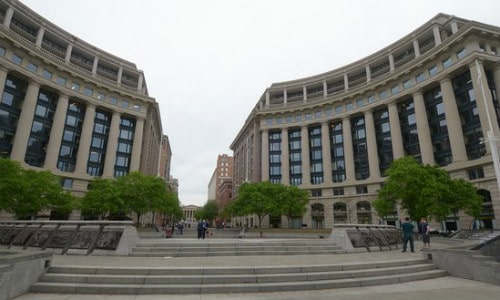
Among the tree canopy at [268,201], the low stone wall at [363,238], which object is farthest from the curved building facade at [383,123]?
the low stone wall at [363,238]

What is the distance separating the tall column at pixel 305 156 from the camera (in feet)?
228

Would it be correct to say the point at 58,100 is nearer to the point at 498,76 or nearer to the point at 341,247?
the point at 341,247

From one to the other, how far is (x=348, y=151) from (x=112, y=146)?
56247 mm

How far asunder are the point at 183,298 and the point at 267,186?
1887 inches

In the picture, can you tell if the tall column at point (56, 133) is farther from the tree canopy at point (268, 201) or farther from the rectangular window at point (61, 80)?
the tree canopy at point (268, 201)

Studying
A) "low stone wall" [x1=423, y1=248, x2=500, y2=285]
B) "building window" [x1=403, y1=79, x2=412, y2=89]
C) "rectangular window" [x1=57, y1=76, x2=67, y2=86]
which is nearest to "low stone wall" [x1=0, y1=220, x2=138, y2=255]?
"low stone wall" [x1=423, y1=248, x2=500, y2=285]

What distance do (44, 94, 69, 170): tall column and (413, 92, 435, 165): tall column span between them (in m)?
70.0

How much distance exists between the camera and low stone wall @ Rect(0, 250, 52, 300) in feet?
23.2

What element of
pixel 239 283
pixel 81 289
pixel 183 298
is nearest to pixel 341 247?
pixel 239 283

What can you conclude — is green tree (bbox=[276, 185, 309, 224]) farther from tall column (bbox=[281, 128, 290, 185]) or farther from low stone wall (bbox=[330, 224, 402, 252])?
low stone wall (bbox=[330, 224, 402, 252])

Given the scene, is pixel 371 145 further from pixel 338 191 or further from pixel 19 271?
pixel 19 271

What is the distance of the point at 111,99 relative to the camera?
61.7m

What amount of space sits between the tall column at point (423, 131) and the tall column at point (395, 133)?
423cm

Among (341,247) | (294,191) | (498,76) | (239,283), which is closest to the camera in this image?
(239,283)
